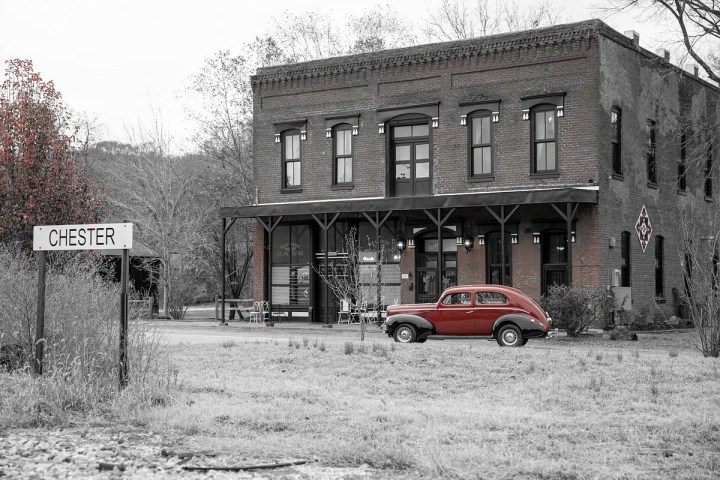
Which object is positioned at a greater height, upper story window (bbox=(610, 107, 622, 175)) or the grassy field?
upper story window (bbox=(610, 107, 622, 175))

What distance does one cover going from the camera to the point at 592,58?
26.9 m

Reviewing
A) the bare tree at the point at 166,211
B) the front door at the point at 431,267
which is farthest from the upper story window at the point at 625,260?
the bare tree at the point at 166,211

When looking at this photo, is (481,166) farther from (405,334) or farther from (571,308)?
(405,334)

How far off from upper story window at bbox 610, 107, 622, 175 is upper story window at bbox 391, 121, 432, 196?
581cm

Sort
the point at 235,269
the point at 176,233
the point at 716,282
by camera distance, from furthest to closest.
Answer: the point at 235,269 → the point at 176,233 → the point at 716,282

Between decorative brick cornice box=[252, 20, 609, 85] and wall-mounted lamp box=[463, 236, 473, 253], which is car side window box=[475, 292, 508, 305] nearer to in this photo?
wall-mounted lamp box=[463, 236, 473, 253]

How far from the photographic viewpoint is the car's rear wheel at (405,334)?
71.2ft

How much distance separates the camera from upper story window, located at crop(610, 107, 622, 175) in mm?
28188

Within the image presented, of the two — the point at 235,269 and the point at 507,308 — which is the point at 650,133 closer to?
the point at 507,308

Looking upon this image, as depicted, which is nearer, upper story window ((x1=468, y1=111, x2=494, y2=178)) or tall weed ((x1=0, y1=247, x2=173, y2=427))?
tall weed ((x1=0, y1=247, x2=173, y2=427))

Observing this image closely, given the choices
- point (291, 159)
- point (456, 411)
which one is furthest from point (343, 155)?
point (456, 411)

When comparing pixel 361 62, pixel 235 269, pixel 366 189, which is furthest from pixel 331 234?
pixel 235 269

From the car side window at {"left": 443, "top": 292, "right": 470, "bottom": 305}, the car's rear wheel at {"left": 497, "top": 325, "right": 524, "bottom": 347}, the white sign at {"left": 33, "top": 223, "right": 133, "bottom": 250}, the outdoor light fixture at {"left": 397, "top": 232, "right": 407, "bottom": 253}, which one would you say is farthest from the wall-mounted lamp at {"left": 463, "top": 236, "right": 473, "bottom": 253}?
the white sign at {"left": 33, "top": 223, "right": 133, "bottom": 250}

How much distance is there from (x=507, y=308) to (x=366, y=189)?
10.8m
